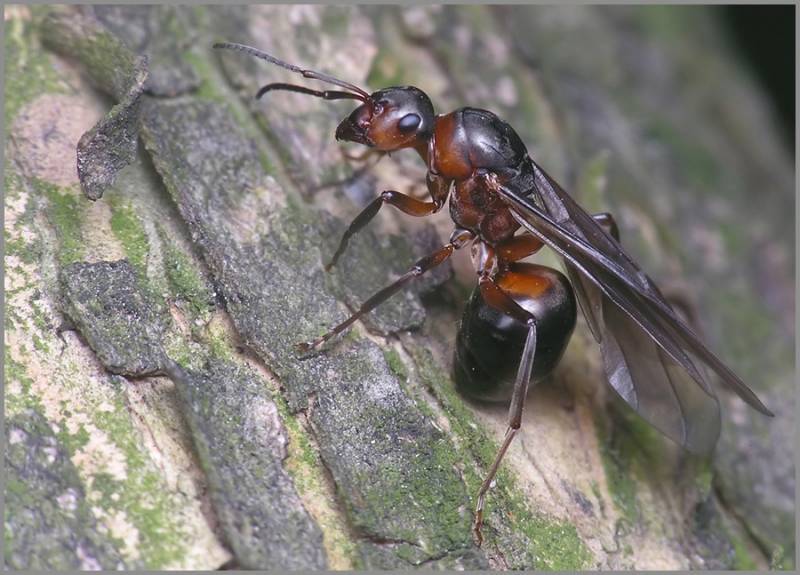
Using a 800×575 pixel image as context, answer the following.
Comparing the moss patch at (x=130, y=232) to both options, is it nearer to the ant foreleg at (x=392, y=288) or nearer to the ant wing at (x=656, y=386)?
the ant foreleg at (x=392, y=288)

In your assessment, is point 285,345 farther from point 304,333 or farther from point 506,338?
point 506,338

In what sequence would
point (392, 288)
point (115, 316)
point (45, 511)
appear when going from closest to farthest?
1. point (45, 511)
2. point (115, 316)
3. point (392, 288)

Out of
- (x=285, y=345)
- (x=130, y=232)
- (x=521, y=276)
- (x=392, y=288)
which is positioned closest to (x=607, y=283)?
(x=521, y=276)

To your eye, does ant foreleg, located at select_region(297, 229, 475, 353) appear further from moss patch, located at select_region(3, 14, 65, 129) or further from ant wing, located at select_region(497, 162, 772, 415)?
moss patch, located at select_region(3, 14, 65, 129)

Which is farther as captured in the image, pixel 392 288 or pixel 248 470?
pixel 392 288

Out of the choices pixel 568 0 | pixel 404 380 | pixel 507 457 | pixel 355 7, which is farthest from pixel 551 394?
pixel 568 0

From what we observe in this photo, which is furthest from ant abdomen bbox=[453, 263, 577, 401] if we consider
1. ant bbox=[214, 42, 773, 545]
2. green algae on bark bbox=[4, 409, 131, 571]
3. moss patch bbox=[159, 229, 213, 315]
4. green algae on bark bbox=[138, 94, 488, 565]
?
green algae on bark bbox=[4, 409, 131, 571]

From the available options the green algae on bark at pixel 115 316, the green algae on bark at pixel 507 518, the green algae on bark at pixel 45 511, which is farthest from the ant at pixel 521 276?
the green algae on bark at pixel 45 511
